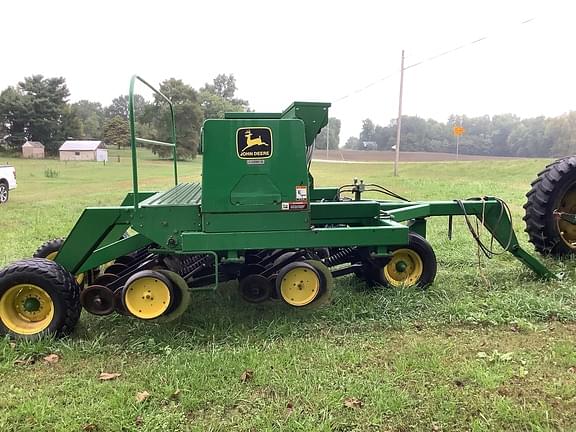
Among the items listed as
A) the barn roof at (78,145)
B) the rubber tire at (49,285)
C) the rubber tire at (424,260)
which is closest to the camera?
the rubber tire at (49,285)

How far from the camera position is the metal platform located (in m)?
4.36

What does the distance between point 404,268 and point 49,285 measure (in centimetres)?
319

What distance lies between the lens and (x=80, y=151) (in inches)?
2382

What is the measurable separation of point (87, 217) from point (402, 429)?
9.88 feet

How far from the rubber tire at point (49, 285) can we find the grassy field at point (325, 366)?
133 mm

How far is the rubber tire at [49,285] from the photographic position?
395 centimetres

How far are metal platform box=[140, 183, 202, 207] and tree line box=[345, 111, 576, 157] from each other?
50.1 metres

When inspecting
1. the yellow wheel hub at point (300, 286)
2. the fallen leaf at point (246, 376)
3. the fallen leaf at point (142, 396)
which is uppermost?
the yellow wheel hub at point (300, 286)

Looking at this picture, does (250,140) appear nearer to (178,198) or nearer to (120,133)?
(178,198)

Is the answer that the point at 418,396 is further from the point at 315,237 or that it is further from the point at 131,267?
the point at 131,267

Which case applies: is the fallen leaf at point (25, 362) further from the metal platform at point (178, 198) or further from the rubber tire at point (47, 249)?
the rubber tire at point (47, 249)

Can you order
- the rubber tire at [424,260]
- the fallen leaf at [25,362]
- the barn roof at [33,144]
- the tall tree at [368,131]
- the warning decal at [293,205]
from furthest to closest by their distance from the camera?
the tall tree at [368,131] → the barn roof at [33,144] → the rubber tire at [424,260] → the warning decal at [293,205] → the fallen leaf at [25,362]

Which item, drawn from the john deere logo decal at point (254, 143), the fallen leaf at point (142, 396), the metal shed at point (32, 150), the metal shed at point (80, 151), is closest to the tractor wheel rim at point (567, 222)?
the john deere logo decal at point (254, 143)

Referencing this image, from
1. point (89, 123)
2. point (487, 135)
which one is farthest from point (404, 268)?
point (89, 123)
